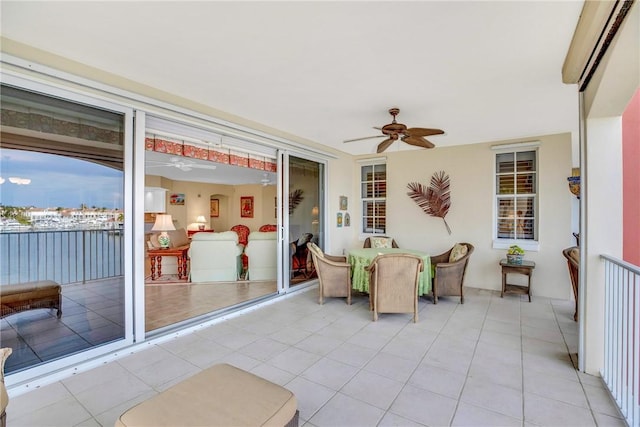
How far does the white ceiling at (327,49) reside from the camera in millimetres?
1951

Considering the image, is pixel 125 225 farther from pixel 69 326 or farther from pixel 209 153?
pixel 209 153

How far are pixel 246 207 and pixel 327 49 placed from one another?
8366mm

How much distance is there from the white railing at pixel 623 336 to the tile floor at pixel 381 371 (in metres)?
0.12

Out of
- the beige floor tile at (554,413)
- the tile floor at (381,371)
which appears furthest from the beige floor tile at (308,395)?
the beige floor tile at (554,413)

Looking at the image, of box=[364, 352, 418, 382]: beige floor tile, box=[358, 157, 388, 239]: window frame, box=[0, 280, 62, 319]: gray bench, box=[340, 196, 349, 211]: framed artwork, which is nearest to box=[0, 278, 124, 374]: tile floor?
box=[0, 280, 62, 319]: gray bench

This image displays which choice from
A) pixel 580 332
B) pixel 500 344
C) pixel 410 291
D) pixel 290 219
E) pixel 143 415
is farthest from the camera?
pixel 290 219

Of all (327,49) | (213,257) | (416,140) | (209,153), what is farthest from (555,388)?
(213,257)

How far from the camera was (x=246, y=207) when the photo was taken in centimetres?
1025

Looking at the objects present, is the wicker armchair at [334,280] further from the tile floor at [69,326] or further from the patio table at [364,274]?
the tile floor at [69,326]

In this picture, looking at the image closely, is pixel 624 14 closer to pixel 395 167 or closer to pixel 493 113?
pixel 493 113

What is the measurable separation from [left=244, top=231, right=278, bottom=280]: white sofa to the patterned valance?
1507 mm

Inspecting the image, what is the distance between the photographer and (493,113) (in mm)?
3850

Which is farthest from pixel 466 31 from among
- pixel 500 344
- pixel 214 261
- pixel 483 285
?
pixel 214 261

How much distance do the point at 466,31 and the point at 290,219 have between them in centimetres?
349
